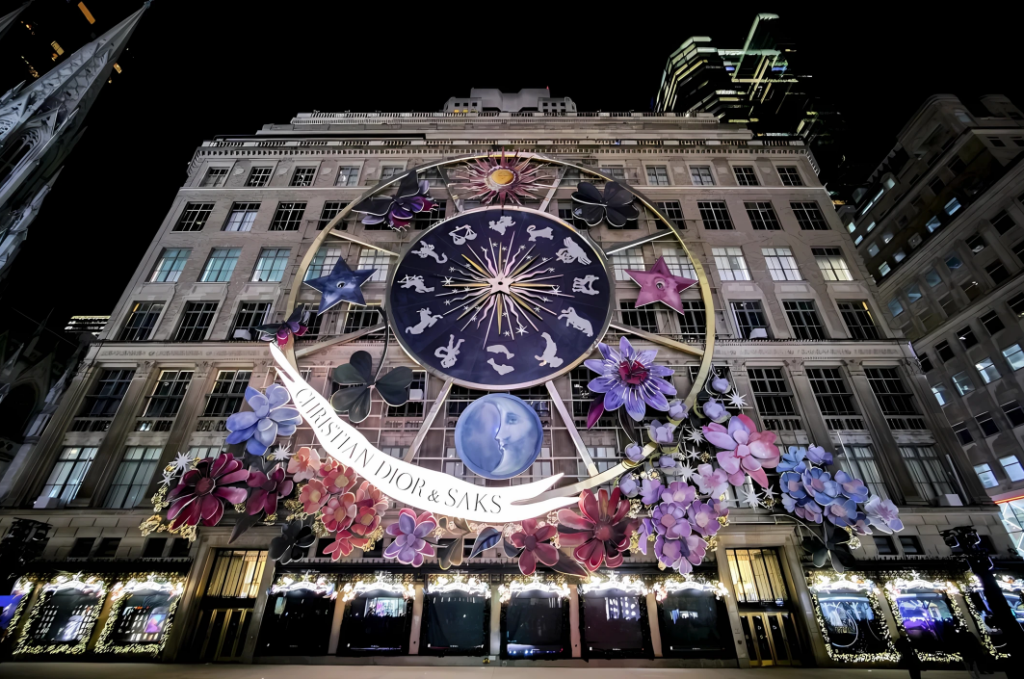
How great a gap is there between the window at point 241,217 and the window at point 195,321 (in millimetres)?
4777

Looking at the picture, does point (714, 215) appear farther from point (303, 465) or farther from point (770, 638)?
point (303, 465)

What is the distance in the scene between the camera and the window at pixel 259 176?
76.5 feet

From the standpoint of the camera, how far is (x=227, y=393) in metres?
16.6

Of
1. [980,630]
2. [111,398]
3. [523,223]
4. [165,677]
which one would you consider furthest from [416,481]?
[980,630]

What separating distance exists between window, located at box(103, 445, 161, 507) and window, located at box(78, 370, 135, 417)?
2.17 m

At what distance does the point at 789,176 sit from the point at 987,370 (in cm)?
2194

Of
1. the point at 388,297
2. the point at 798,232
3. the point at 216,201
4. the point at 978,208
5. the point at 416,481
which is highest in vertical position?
the point at 978,208

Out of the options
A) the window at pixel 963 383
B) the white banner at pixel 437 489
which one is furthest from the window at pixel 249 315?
the window at pixel 963 383

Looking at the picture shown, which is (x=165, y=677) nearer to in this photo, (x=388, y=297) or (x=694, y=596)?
(x=388, y=297)

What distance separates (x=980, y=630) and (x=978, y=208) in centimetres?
3496

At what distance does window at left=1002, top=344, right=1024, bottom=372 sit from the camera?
90.1ft

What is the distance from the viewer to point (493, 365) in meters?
14.5

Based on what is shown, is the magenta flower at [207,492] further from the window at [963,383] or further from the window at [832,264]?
the window at [963,383]

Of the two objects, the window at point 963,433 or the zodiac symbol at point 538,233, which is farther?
the window at point 963,433
